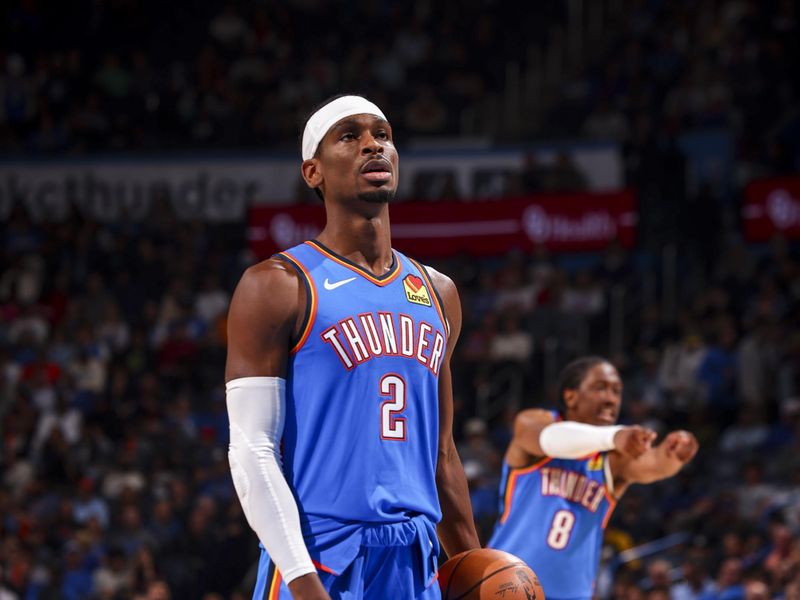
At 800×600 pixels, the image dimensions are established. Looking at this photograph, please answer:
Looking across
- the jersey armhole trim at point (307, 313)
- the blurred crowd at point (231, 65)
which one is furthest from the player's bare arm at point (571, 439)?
the blurred crowd at point (231, 65)

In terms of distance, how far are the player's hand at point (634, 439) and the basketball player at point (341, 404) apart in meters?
2.07

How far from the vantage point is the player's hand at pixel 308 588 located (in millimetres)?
3420

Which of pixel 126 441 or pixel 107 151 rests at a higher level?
pixel 107 151

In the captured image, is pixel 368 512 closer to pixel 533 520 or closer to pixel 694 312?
pixel 533 520

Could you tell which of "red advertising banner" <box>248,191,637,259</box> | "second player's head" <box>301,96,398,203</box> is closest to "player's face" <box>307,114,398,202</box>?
"second player's head" <box>301,96,398,203</box>

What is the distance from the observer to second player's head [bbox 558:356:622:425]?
22.1 feet

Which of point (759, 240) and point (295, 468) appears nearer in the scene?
point (295, 468)

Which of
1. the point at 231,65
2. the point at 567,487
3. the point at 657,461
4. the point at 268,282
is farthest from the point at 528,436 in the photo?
the point at 231,65

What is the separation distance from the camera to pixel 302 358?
368cm

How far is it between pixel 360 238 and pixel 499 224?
1265 centimetres

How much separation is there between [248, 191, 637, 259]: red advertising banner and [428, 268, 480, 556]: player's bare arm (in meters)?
12.0

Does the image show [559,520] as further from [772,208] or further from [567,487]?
[772,208]

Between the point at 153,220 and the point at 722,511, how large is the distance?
29.4 ft

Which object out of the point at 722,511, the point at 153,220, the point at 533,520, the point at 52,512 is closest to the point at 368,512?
the point at 533,520
